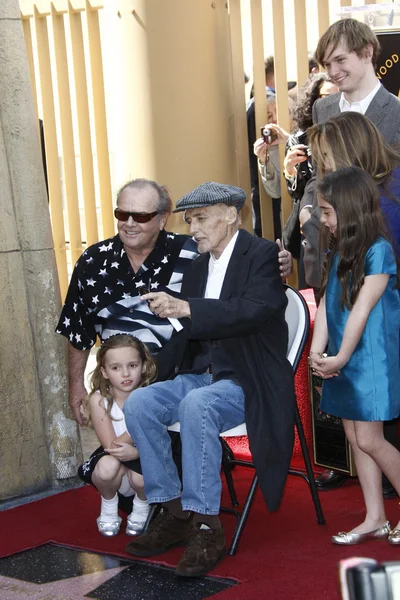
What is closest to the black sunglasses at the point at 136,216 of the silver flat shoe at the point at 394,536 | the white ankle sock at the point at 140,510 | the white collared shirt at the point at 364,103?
the white collared shirt at the point at 364,103

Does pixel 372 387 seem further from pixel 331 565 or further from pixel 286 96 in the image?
pixel 286 96

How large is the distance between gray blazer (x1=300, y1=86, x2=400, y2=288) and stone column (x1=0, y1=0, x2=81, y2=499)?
135cm

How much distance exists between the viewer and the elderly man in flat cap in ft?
10.8

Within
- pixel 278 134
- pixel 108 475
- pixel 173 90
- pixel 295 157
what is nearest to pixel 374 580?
pixel 108 475

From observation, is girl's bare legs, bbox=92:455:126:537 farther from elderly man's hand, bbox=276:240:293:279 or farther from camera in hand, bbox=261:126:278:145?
camera in hand, bbox=261:126:278:145

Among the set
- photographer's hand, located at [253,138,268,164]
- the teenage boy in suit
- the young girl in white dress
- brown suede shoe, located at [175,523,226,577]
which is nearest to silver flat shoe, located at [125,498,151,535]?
the young girl in white dress

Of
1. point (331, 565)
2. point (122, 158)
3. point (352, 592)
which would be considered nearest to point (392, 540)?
point (331, 565)

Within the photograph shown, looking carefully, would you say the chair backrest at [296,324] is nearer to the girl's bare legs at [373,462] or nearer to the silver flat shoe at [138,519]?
the girl's bare legs at [373,462]

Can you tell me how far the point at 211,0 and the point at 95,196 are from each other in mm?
2001

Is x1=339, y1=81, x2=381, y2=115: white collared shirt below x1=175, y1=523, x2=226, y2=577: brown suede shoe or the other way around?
the other way around

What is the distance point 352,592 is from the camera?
0.98 metres

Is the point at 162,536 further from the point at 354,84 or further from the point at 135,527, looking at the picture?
the point at 354,84

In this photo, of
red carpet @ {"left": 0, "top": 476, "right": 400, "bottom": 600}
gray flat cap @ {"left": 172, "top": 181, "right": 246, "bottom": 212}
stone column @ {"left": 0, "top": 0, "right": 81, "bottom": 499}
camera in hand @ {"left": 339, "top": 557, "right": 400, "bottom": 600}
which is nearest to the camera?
camera in hand @ {"left": 339, "top": 557, "right": 400, "bottom": 600}

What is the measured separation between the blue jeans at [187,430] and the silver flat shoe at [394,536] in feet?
2.15
